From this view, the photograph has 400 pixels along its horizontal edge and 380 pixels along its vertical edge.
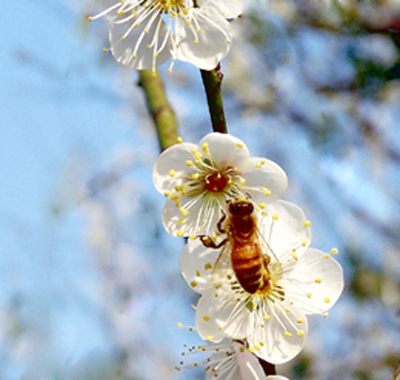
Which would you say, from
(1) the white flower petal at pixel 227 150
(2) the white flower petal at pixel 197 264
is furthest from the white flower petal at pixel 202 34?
(2) the white flower petal at pixel 197 264

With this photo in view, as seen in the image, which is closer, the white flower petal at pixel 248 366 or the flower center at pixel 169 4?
the white flower petal at pixel 248 366

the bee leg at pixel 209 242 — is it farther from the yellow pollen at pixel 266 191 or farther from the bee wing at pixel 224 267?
the yellow pollen at pixel 266 191

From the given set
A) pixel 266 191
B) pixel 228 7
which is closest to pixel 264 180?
pixel 266 191

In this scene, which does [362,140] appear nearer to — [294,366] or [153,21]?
[294,366]

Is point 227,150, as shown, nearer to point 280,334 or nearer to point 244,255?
point 244,255

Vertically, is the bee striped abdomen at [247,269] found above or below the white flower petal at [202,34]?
below

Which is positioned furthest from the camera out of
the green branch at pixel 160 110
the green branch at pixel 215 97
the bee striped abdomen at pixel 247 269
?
the green branch at pixel 160 110

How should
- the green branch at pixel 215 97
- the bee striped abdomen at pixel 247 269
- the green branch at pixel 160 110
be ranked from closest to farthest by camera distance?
1. the green branch at pixel 215 97
2. the bee striped abdomen at pixel 247 269
3. the green branch at pixel 160 110
